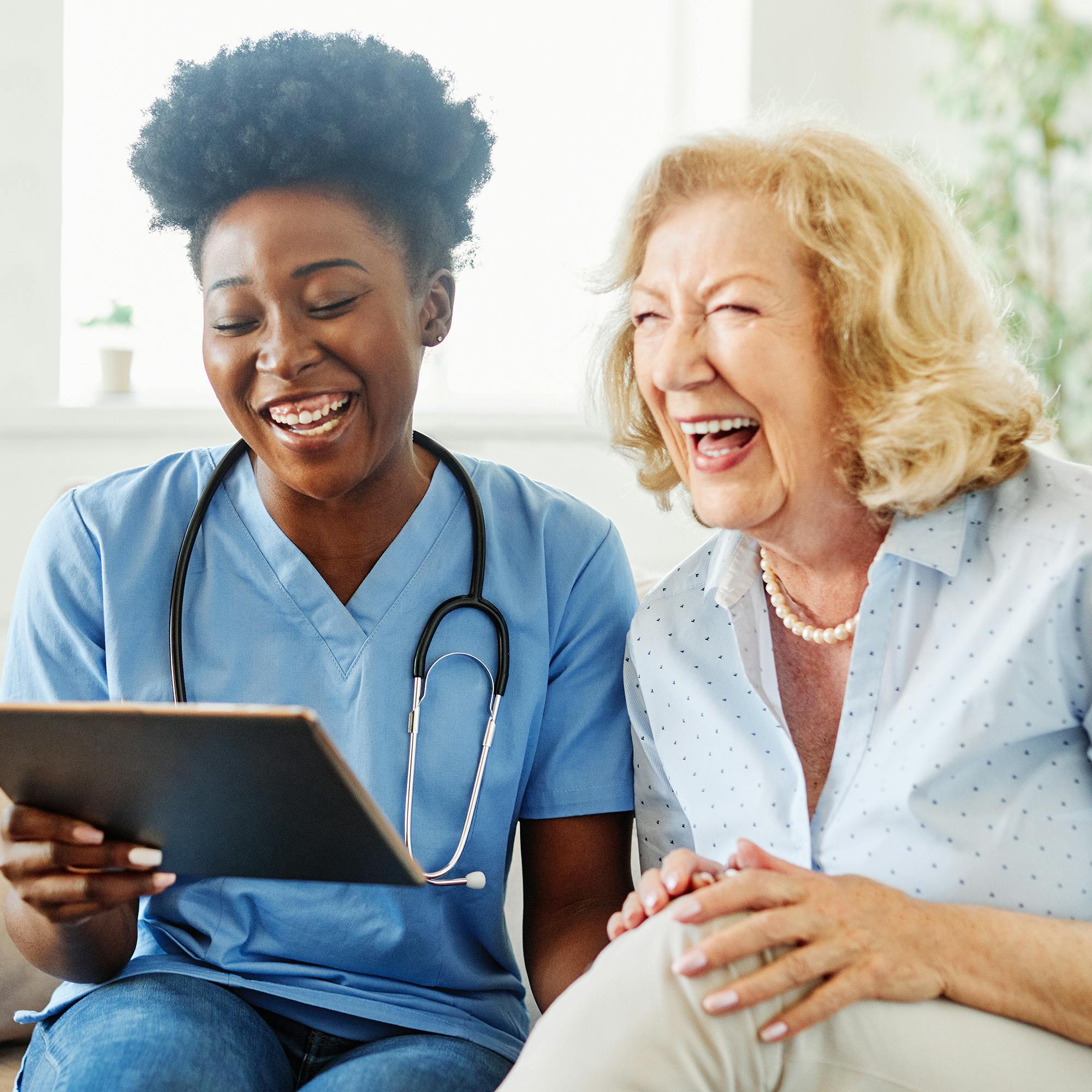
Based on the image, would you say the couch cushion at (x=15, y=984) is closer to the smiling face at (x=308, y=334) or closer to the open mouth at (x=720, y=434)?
the smiling face at (x=308, y=334)

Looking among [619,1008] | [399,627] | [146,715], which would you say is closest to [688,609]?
[399,627]

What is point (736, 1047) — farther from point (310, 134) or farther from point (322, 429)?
point (310, 134)

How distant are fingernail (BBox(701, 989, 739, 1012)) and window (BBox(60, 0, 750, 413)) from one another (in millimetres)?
2393

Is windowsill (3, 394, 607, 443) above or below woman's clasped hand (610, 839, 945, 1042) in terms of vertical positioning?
above

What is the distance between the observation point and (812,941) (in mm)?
965

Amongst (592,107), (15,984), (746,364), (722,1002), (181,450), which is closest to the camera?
(722,1002)

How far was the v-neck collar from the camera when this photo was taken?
1300 mm

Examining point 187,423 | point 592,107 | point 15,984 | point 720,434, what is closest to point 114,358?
point 187,423

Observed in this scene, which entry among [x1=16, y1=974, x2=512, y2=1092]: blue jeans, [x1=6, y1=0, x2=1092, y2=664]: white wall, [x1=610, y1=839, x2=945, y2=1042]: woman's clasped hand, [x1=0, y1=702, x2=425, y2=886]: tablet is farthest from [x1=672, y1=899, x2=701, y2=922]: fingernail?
[x1=6, y1=0, x2=1092, y2=664]: white wall

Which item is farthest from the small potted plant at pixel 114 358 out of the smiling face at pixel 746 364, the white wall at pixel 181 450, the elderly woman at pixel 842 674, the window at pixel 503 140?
the smiling face at pixel 746 364

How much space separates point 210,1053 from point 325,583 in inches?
17.6

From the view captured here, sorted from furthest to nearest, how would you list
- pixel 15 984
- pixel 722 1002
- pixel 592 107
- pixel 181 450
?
pixel 592 107
pixel 181 450
pixel 15 984
pixel 722 1002

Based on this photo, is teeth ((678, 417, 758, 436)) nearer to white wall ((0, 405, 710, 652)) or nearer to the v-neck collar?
the v-neck collar

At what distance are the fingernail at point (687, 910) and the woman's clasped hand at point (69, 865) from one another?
0.40 m
